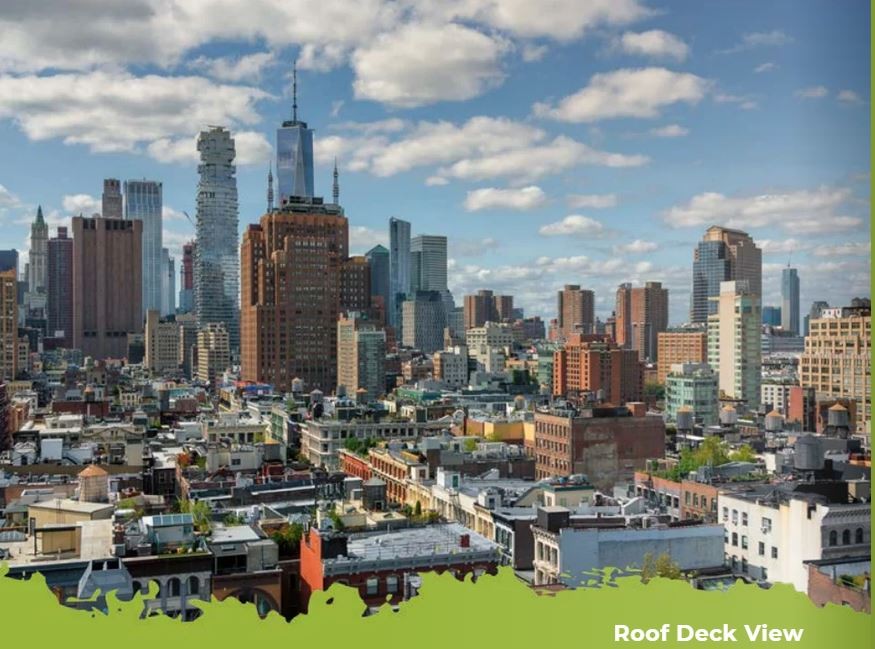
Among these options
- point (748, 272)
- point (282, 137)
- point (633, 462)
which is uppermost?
point (282, 137)

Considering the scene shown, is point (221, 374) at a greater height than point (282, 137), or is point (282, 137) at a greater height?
point (282, 137)

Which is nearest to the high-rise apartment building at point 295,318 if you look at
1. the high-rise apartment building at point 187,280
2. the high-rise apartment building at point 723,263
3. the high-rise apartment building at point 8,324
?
the high-rise apartment building at point 8,324

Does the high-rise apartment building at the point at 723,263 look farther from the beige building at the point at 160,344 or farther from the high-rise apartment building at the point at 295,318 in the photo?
the beige building at the point at 160,344

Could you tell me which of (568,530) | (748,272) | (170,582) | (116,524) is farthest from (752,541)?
(748,272)

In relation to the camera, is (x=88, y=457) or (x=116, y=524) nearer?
(x=116, y=524)

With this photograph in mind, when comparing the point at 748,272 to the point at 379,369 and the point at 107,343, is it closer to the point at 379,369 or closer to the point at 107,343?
the point at 379,369

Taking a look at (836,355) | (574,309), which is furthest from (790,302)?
(574,309)
